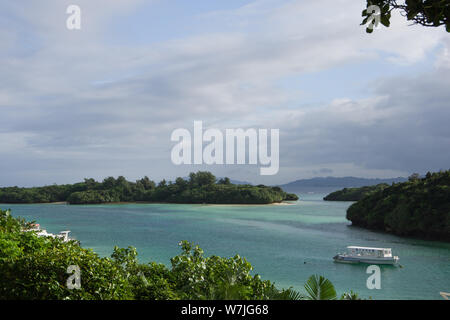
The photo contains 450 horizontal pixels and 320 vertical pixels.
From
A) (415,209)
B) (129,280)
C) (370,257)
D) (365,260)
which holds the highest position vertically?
(129,280)

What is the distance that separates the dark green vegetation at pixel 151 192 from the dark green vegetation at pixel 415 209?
4377 centimetres

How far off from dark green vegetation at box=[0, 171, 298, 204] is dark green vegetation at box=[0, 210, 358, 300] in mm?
74375

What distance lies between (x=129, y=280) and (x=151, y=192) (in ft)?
283

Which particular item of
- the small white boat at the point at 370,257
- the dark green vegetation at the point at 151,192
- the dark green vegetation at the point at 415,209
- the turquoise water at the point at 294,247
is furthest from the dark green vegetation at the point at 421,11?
the dark green vegetation at the point at 151,192

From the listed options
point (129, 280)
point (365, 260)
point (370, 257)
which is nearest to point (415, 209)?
point (370, 257)

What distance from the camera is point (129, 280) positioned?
6.95 metres

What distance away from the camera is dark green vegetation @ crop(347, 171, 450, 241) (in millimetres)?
31281

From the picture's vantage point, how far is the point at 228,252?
26297 mm

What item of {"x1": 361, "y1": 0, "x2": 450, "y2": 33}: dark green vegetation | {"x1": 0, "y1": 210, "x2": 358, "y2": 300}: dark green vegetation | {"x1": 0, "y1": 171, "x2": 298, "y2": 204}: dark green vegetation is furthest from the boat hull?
{"x1": 0, "y1": 171, "x2": 298, "y2": 204}: dark green vegetation

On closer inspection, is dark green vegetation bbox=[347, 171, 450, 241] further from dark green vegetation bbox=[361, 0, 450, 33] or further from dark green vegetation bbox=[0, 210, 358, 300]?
dark green vegetation bbox=[361, 0, 450, 33]

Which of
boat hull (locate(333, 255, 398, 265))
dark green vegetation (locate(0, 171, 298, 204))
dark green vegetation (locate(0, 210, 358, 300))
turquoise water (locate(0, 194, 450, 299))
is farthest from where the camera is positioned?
dark green vegetation (locate(0, 171, 298, 204))

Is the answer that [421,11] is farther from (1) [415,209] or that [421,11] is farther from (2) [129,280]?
(1) [415,209]
